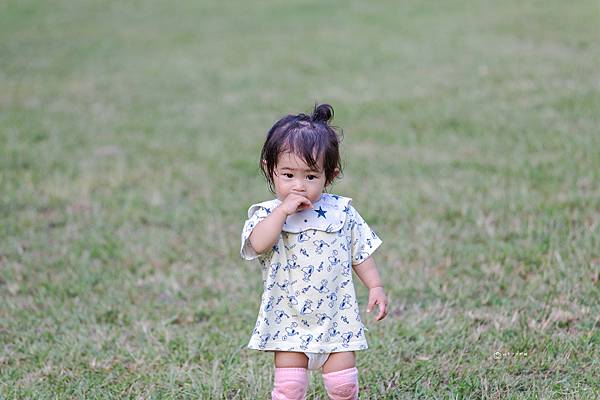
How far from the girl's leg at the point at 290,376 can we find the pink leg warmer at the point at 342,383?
9 cm

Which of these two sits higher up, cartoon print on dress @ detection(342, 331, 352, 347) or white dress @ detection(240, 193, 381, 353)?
white dress @ detection(240, 193, 381, 353)

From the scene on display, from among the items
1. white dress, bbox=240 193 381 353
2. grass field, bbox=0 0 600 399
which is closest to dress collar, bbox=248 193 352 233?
white dress, bbox=240 193 381 353

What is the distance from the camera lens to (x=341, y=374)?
2.73 meters

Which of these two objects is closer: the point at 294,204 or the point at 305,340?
the point at 294,204

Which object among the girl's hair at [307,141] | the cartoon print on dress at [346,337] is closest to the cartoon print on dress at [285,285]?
the cartoon print on dress at [346,337]

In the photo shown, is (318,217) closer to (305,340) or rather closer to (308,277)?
(308,277)

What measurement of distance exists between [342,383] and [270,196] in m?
3.24

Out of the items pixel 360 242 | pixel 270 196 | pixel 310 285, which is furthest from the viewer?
pixel 270 196

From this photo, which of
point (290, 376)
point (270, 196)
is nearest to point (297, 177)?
point (290, 376)

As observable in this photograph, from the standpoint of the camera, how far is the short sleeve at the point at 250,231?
2.70 metres

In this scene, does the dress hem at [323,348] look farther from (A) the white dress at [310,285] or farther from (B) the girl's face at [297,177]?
(B) the girl's face at [297,177]

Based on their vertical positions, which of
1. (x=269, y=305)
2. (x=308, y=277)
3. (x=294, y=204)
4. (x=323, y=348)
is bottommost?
(x=323, y=348)

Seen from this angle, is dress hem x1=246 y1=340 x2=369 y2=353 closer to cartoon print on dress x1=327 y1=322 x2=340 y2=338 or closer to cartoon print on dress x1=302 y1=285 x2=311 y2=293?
cartoon print on dress x1=327 y1=322 x2=340 y2=338

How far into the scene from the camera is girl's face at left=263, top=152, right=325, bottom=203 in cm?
261
